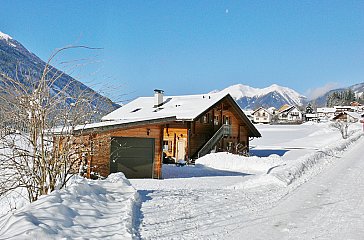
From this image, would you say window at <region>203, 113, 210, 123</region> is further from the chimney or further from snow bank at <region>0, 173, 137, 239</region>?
snow bank at <region>0, 173, 137, 239</region>

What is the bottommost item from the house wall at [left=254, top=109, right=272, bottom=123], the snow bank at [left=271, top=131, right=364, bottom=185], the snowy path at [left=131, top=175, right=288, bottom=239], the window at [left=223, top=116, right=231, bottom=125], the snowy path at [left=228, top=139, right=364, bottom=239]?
the snowy path at [left=228, top=139, right=364, bottom=239]

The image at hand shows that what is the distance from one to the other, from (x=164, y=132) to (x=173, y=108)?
288 centimetres

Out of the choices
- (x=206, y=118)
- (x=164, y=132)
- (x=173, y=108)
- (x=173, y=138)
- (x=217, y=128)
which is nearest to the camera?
(x=173, y=138)

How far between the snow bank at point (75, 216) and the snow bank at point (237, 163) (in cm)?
1518

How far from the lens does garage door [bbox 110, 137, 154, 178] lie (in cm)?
1573

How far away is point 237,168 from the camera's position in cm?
2245

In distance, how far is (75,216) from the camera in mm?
5805

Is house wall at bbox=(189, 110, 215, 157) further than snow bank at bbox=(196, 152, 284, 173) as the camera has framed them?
Yes

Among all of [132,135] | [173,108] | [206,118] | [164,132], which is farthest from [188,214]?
[173,108]

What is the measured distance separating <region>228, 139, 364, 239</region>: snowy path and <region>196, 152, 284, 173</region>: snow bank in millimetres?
9529

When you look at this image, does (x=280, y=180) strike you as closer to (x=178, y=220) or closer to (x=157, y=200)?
(x=157, y=200)

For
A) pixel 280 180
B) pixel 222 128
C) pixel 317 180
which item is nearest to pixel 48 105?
pixel 280 180

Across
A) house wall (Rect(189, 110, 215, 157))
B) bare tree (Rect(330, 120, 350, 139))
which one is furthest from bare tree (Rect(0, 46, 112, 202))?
bare tree (Rect(330, 120, 350, 139))

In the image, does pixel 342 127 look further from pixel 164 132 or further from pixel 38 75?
pixel 38 75
